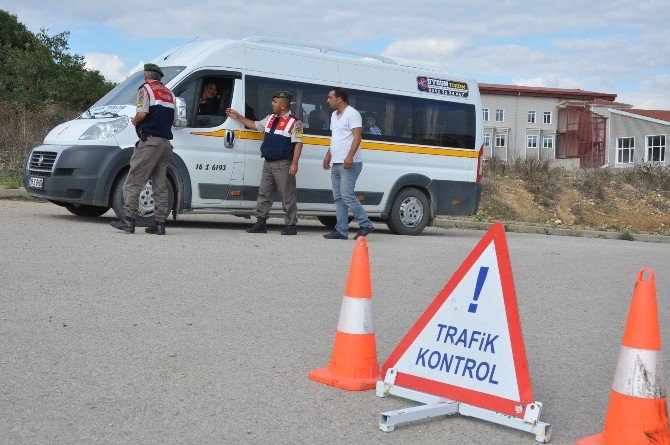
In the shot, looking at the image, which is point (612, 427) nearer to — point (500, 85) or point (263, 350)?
point (263, 350)

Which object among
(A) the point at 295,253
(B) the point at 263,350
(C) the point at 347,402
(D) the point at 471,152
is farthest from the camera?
(D) the point at 471,152

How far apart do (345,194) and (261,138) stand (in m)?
1.57

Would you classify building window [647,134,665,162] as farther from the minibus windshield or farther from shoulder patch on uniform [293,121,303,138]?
the minibus windshield

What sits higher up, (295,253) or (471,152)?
(471,152)

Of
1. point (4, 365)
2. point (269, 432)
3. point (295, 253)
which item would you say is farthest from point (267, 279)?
point (269, 432)

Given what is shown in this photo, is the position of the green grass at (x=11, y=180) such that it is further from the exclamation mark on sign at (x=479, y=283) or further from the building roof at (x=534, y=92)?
the building roof at (x=534, y=92)

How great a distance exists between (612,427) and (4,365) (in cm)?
313

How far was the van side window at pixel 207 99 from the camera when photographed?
1296 cm

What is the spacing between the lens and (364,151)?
47.8 ft

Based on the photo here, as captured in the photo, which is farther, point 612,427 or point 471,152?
point 471,152

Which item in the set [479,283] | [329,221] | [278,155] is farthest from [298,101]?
[479,283]

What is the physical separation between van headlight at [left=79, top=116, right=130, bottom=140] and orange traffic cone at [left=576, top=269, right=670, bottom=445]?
947cm

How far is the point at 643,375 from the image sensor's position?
13.3ft

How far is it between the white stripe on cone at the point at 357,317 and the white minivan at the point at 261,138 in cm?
762
